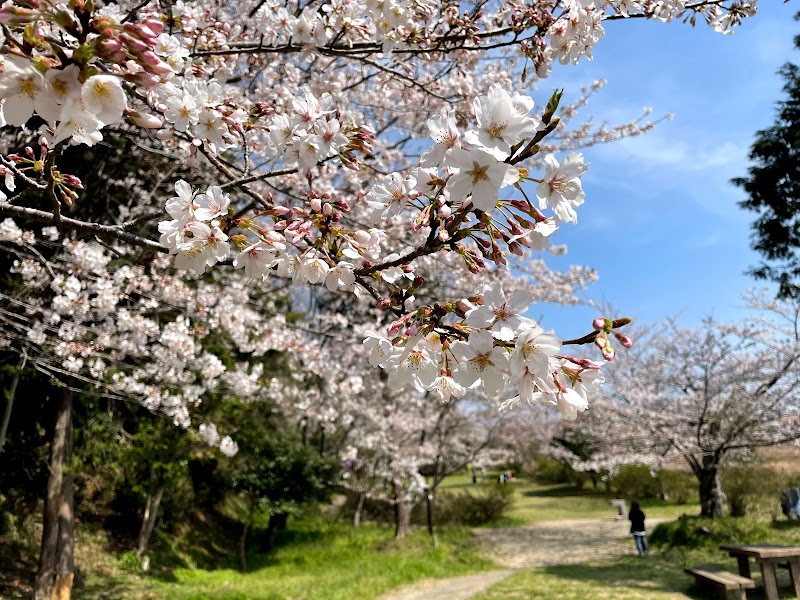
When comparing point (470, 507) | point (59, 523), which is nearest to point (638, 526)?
point (470, 507)

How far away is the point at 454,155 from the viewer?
1000mm

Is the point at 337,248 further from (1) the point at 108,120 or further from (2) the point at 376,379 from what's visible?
(2) the point at 376,379

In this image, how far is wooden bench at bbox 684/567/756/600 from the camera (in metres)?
5.79

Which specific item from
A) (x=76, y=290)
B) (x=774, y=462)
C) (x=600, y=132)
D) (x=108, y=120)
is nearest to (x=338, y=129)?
(x=108, y=120)

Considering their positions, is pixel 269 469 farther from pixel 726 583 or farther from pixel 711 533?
pixel 711 533

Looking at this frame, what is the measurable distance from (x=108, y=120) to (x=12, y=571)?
8.75 m

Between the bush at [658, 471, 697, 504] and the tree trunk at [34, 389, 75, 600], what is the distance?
16376 mm

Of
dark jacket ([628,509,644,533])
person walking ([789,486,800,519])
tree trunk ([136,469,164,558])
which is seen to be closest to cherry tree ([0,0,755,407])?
tree trunk ([136,469,164,558])

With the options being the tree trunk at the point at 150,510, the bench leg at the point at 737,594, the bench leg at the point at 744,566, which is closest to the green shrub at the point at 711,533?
the bench leg at the point at 744,566

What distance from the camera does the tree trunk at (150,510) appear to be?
872cm

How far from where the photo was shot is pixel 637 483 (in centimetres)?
1802

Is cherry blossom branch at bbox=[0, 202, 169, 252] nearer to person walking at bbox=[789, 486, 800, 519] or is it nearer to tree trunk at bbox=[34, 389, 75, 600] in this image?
tree trunk at bbox=[34, 389, 75, 600]

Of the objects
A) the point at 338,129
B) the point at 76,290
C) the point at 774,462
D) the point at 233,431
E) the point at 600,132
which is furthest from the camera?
the point at 774,462

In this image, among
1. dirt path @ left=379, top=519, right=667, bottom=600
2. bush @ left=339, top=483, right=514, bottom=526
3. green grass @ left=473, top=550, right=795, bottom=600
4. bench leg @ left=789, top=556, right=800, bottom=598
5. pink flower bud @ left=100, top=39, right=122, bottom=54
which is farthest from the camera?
bush @ left=339, top=483, right=514, bottom=526
